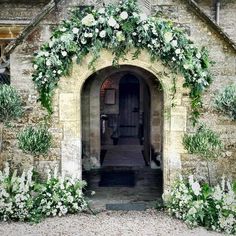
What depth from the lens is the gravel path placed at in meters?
6.57

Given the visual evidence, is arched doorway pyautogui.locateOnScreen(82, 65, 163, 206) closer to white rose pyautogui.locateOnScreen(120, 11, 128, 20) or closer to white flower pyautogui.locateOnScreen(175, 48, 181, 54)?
white flower pyautogui.locateOnScreen(175, 48, 181, 54)

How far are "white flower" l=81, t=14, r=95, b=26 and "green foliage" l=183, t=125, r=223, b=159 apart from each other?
2641 mm

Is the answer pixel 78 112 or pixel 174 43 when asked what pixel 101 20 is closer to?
pixel 174 43

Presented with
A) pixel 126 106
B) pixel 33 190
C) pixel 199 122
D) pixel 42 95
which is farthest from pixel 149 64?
pixel 126 106

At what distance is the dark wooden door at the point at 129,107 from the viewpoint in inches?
686

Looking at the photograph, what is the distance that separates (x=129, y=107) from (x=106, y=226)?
11.3m

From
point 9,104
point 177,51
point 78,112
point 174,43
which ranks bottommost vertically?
point 78,112

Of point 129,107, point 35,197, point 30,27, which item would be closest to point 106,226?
point 35,197

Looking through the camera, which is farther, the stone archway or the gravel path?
the stone archway

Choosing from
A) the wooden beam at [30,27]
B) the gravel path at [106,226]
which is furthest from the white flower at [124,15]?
the gravel path at [106,226]

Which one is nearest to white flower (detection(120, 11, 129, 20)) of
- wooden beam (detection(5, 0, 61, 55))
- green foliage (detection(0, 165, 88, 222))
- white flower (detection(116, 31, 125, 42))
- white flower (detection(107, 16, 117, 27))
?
white flower (detection(107, 16, 117, 27))

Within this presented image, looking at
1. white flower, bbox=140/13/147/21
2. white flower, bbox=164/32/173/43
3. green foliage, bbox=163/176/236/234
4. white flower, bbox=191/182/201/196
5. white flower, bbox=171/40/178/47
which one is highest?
white flower, bbox=140/13/147/21

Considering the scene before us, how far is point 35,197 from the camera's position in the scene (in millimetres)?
7359

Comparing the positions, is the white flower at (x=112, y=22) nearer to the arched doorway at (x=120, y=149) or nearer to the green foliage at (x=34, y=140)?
the arched doorway at (x=120, y=149)
